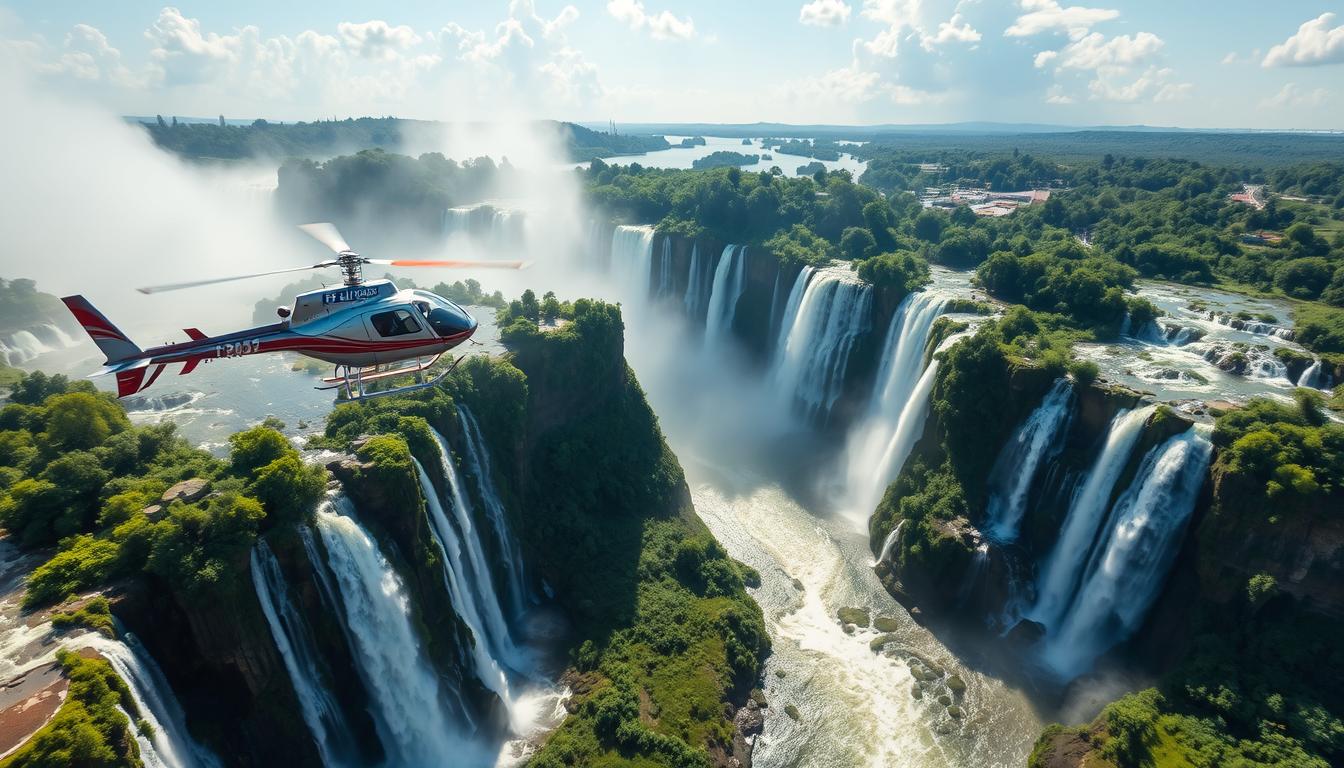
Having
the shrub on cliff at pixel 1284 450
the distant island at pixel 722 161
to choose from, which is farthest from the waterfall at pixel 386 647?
the distant island at pixel 722 161

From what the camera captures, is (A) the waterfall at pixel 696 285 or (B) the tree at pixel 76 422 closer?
(B) the tree at pixel 76 422

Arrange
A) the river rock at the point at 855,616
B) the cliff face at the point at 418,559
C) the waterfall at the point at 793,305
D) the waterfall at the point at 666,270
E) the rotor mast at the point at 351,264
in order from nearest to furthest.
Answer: the rotor mast at the point at 351,264 → the cliff face at the point at 418,559 → the river rock at the point at 855,616 → the waterfall at the point at 793,305 → the waterfall at the point at 666,270

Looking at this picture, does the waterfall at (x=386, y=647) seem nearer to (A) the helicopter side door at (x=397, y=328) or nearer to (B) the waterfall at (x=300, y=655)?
(B) the waterfall at (x=300, y=655)

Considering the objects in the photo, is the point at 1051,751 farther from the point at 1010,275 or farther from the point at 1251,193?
the point at 1251,193

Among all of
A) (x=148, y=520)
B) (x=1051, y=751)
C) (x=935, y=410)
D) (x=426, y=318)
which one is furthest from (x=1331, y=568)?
(x=148, y=520)

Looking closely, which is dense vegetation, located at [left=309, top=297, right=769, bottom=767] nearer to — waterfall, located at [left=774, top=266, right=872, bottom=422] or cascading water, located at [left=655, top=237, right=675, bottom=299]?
waterfall, located at [left=774, top=266, right=872, bottom=422]

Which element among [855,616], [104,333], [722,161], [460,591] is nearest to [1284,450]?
[855,616]
